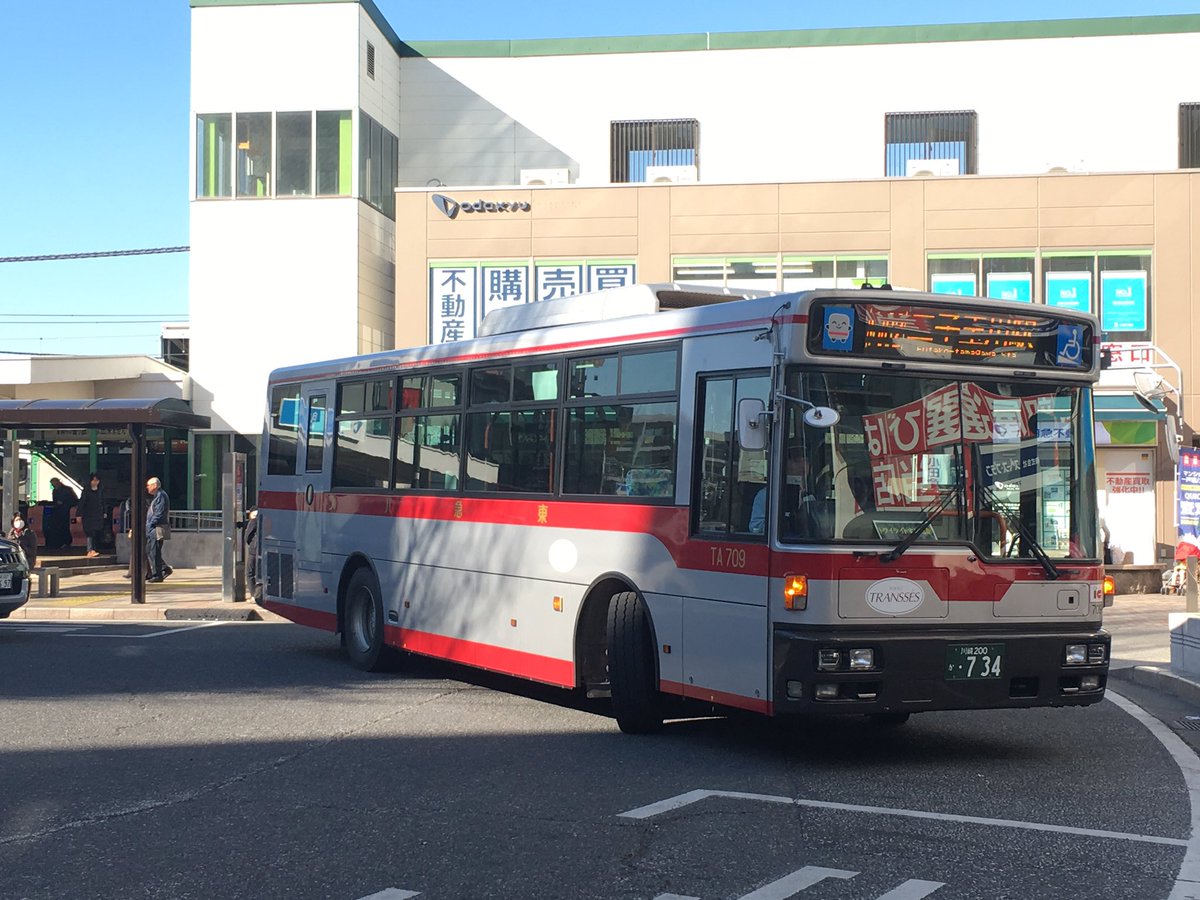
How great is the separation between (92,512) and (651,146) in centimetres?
1516

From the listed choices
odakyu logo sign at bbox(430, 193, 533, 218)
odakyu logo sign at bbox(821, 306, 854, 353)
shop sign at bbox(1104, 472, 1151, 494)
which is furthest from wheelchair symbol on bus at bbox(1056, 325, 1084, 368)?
odakyu logo sign at bbox(430, 193, 533, 218)

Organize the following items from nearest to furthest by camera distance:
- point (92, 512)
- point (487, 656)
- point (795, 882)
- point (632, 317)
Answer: point (795, 882) → point (632, 317) → point (487, 656) → point (92, 512)

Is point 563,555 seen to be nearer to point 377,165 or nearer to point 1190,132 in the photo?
point 377,165

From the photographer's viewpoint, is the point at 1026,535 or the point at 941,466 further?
the point at 1026,535

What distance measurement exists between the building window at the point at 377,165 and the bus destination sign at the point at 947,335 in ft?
77.4

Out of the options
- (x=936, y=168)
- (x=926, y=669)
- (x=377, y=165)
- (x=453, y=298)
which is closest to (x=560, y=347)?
(x=926, y=669)

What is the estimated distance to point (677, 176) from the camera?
30.7 m

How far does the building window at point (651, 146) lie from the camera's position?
3194 centimetres

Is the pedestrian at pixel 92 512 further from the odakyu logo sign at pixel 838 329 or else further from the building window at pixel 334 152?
the odakyu logo sign at pixel 838 329

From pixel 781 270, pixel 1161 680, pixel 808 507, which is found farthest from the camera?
pixel 781 270

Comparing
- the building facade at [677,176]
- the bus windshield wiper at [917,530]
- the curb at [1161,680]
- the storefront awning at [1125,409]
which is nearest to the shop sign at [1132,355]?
the storefront awning at [1125,409]

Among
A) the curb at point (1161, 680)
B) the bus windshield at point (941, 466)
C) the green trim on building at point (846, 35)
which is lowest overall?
the curb at point (1161, 680)

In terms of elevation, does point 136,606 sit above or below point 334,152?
below

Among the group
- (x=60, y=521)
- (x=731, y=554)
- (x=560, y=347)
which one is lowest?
(x=60, y=521)
